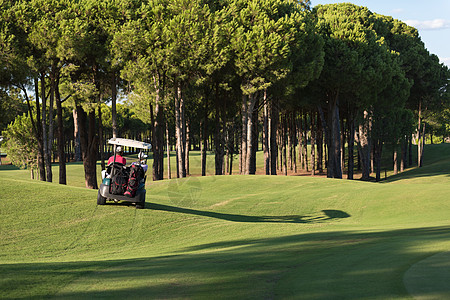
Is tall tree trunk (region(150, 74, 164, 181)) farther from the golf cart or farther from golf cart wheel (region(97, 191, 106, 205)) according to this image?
the golf cart

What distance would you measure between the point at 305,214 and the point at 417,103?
159 feet

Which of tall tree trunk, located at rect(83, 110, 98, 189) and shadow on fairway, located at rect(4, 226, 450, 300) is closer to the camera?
shadow on fairway, located at rect(4, 226, 450, 300)

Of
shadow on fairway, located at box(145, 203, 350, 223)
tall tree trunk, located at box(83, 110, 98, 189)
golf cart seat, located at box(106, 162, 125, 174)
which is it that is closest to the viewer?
golf cart seat, located at box(106, 162, 125, 174)

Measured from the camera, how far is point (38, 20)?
112 feet

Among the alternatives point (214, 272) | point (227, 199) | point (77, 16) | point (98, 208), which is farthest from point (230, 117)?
point (214, 272)

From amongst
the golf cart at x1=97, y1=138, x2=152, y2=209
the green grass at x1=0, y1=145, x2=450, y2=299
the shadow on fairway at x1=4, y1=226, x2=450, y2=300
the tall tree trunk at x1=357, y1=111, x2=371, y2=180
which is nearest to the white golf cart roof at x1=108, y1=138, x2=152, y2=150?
the golf cart at x1=97, y1=138, x2=152, y2=209

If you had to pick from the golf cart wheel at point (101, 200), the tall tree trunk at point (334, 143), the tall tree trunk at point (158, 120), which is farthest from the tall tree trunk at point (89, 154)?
the tall tree trunk at point (334, 143)

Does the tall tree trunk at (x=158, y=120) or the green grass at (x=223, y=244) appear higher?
the tall tree trunk at (x=158, y=120)

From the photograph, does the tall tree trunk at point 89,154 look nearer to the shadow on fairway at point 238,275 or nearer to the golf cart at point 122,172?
the golf cart at point 122,172

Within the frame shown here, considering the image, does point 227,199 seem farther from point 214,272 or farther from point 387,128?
point 387,128

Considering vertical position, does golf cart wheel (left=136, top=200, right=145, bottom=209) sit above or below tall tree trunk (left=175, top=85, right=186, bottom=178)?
below

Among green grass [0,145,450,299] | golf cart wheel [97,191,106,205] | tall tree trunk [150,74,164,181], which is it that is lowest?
green grass [0,145,450,299]

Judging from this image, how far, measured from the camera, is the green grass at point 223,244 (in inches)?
288

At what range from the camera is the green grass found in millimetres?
7312
